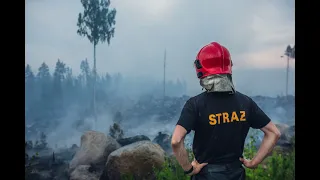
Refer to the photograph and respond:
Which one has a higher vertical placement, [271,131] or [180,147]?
[271,131]

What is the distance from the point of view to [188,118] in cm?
423

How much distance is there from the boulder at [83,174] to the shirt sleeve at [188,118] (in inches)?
44.7

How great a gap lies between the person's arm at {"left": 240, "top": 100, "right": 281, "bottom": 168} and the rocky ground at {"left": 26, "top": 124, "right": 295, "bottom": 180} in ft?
0.94

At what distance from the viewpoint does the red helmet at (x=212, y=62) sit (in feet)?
14.1

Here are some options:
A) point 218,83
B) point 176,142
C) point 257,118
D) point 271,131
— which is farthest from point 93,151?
point 271,131

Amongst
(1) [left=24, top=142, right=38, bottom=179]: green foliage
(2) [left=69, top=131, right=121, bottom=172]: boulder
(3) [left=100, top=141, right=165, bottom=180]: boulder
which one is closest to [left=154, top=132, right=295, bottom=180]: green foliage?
(3) [left=100, top=141, right=165, bottom=180]: boulder

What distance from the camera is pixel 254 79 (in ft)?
15.9

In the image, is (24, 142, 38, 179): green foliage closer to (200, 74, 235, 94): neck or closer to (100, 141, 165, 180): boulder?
(100, 141, 165, 180): boulder

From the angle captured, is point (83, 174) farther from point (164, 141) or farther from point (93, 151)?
point (164, 141)

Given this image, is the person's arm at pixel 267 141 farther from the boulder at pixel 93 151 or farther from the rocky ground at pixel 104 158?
the boulder at pixel 93 151

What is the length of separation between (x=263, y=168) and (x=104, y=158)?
1.63 meters

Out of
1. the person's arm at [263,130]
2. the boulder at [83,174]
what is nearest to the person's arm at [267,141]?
the person's arm at [263,130]
